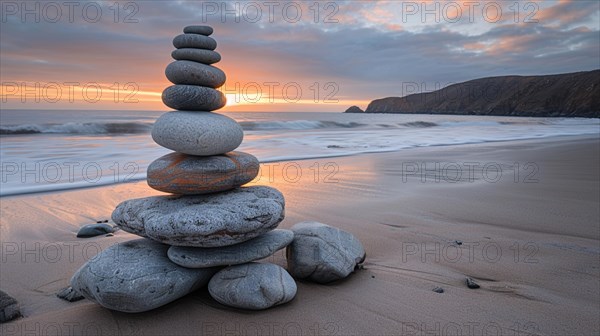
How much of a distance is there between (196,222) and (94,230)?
2.71m

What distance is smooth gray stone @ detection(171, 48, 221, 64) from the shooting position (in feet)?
12.9

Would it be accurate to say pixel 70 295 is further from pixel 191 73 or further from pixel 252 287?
pixel 191 73

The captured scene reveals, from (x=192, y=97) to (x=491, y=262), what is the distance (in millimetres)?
3534

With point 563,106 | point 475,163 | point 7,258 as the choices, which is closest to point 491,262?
point 7,258

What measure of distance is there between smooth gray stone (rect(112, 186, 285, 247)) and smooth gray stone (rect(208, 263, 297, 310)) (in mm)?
275

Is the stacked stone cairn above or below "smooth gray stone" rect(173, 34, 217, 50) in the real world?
below

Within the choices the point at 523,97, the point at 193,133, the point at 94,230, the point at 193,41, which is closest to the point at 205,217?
the point at 193,133

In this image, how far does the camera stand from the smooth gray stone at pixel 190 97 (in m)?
3.89

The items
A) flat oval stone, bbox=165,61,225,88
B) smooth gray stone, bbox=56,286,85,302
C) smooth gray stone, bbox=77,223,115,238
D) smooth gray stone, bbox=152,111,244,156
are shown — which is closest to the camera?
smooth gray stone, bbox=56,286,85,302

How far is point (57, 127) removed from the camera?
2602cm

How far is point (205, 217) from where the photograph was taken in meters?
3.29

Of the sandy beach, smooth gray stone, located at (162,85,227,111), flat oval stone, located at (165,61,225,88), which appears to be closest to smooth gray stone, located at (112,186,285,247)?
the sandy beach

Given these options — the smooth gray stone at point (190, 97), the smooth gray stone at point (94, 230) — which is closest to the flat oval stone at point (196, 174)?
the smooth gray stone at point (190, 97)

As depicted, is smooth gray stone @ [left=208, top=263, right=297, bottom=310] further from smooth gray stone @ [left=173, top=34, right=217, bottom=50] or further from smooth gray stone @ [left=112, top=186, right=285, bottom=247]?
smooth gray stone @ [left=173, top=34, right=217, bottom=50]
